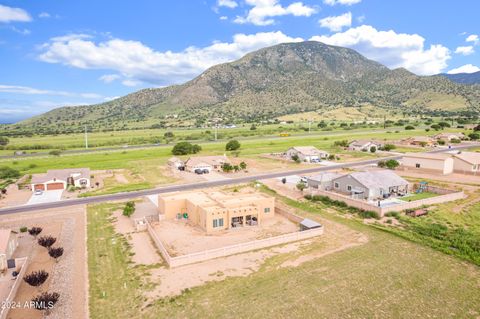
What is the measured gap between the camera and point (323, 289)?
2261 cm

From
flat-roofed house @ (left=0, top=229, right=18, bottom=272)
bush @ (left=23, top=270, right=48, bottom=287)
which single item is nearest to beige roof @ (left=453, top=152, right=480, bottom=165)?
bush @ (left=23, top=270, right=48, bottom=287)

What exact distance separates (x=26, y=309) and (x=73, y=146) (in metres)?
105

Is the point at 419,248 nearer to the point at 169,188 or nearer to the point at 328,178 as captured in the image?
the point at 328,178

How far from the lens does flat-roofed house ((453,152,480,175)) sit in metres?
60.6

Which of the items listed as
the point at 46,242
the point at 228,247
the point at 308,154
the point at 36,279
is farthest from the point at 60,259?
the point at 308,154

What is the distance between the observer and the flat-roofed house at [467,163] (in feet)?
199

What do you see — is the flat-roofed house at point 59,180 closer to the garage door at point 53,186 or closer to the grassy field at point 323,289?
the garage door at point 53,186

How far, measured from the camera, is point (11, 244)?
2928cm

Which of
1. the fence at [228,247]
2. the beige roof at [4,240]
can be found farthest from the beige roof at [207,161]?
the beige roof at [4,240]

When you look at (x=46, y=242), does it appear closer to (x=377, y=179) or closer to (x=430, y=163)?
(x=377, y=179)

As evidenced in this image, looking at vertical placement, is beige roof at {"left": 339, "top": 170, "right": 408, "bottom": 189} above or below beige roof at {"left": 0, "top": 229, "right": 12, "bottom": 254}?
above

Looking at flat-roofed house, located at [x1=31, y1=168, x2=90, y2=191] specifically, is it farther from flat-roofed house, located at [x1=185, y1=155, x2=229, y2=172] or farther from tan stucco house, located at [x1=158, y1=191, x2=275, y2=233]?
tan stucco house, located at [x1=158, y1=191, x2=275, y2=233]

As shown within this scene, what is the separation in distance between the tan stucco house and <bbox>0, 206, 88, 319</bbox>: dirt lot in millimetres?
9809

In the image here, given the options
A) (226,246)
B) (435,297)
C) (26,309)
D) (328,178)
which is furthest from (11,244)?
(328,178)
